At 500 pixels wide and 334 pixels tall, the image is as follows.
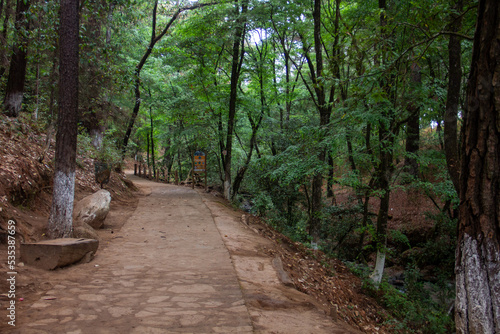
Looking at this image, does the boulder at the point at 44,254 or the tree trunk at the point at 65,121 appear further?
the tree trunk at the point at 65,121

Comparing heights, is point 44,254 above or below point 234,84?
below

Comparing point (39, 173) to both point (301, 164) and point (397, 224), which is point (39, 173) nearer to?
point (301, 164)

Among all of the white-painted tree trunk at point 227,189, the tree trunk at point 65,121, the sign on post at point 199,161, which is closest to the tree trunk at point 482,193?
the tree trunk at point 65,121

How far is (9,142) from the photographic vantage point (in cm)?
795

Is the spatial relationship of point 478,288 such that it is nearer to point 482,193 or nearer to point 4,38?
point 482,193

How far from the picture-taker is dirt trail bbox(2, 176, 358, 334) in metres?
3.37

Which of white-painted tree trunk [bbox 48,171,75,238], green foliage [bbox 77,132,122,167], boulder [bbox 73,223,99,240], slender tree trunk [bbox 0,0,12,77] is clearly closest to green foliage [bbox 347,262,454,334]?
boulder [bbox 73,223,99,240]

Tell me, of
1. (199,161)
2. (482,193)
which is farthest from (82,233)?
(199,161)

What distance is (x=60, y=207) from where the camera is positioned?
605 centimetres

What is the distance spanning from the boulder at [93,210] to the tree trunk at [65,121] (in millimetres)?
1411

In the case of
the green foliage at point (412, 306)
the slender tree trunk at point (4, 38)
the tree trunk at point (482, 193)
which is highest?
the slender tree trunk at point (4, 38)

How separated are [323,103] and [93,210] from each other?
793 centimetres

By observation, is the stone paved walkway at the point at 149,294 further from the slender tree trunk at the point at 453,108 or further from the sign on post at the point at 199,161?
the sign on post at the point at 199,161

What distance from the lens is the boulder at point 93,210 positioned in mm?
7637
